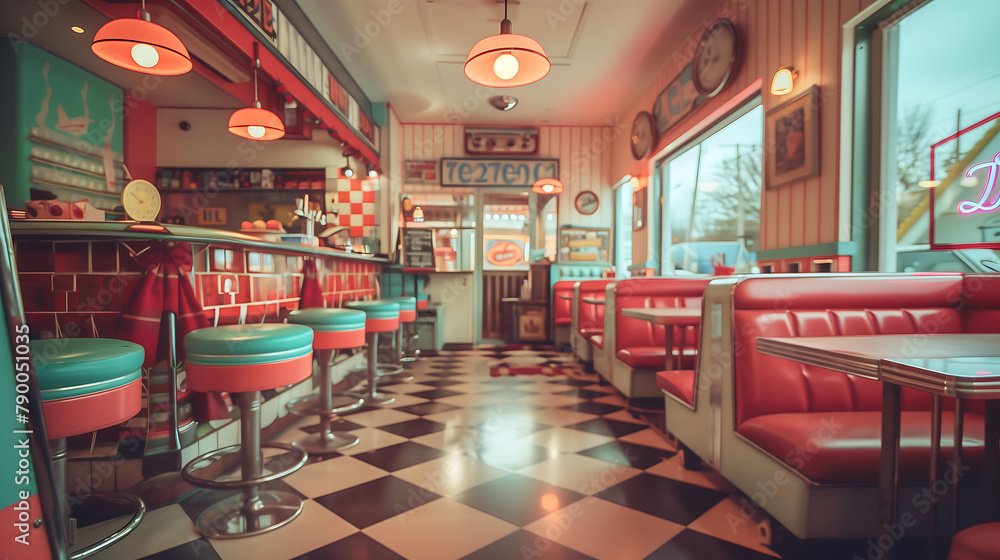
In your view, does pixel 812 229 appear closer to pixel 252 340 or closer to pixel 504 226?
pixel 252 340

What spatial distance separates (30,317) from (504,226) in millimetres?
7435

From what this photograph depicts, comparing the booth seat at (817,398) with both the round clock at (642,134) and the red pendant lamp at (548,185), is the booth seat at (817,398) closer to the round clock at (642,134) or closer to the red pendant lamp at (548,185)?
the round clock at (642,134)

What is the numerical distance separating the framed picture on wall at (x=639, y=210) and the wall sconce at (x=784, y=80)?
2.81 m

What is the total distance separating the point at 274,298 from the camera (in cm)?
297

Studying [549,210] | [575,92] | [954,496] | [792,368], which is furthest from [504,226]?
[954,496]

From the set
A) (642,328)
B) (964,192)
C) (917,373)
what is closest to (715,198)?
(642,328)

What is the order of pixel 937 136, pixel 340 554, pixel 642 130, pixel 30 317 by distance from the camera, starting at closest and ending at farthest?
pixel 340 554
pixel 30 317
pixel 937 136
pixel 642 130

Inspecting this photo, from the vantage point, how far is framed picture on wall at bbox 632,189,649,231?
6.15 meters

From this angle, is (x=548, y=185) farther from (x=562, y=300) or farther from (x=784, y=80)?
(x=784, y=80)

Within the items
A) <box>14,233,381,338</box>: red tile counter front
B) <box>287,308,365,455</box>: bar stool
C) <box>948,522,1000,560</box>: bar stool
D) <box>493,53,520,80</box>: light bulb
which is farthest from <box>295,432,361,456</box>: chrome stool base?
<box>493,53,520,80</box>: light bulb

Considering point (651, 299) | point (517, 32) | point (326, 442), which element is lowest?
point (326, 442)

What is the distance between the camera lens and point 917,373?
2.76 ft

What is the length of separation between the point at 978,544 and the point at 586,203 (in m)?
6.98

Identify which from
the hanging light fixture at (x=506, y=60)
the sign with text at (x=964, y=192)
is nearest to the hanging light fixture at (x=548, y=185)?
the hanging light fixture at (x=506, y=60)
